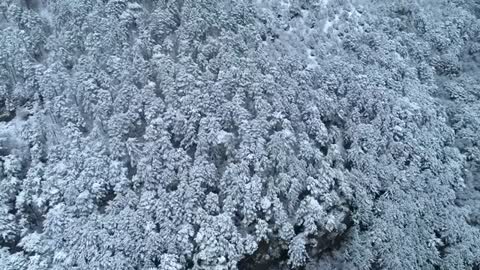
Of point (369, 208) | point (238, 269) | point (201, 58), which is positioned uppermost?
point (201, 58)

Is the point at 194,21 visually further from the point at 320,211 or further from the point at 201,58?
the point at 320,211

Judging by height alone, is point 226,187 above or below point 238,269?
above

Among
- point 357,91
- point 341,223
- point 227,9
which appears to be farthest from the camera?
point 227,9

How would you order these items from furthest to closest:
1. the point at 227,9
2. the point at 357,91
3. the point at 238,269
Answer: the point at 227,9, the point at 357,91, the point at 238,269

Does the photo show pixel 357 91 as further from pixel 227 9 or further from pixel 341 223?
pixel 227 9

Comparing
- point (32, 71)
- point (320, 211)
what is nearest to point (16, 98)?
point (32, 71)

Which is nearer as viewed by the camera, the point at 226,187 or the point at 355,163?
the point at 226,187
